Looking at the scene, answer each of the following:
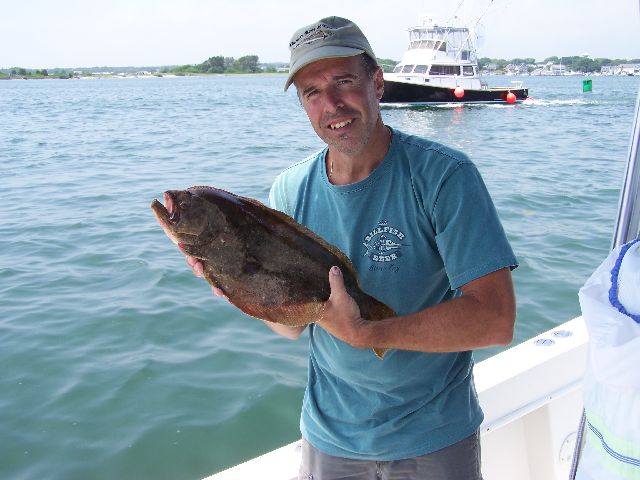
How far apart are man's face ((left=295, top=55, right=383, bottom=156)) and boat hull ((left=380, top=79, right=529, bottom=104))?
36724 mm

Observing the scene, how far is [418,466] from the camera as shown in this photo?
2123 millimetres

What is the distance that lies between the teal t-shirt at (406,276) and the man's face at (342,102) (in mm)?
128

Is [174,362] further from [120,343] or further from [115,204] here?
A: [115,204]

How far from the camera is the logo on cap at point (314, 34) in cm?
213

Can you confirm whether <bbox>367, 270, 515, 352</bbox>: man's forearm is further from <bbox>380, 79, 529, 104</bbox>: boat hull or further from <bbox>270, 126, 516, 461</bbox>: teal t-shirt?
<bbox>380, 79, 529, 104</bbox>: boat hull

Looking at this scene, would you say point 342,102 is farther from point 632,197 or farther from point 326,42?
point 632,197

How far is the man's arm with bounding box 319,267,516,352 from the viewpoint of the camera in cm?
196

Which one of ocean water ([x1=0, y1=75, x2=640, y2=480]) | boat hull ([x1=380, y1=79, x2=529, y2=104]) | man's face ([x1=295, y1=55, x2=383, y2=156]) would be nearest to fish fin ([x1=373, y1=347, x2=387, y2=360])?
man's face ([x1=295, y1=55, x2=383, y2=156])

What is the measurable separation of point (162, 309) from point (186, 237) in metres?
5.25

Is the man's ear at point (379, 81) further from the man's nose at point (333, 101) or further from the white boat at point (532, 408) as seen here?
the white boat at point (532, 408)

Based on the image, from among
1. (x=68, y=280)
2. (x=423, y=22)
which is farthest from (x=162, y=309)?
(x=423, y=22)

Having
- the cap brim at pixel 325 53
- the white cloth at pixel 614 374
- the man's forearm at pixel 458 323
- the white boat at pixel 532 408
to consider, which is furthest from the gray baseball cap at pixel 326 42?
the white boat at pixel 532 408

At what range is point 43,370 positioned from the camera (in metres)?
5.83

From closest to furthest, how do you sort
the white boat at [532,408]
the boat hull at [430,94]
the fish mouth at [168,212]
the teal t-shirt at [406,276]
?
the fish mouth at [168,212] < the teal t-shirt at [406,276] < the white boat at [532,408] < the boat hull at [430,94]
